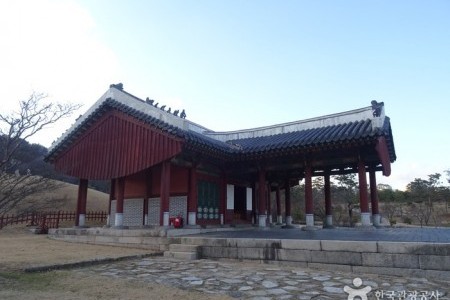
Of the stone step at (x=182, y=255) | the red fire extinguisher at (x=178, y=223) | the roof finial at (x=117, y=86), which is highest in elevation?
the roof finial at (x=117, y=86)

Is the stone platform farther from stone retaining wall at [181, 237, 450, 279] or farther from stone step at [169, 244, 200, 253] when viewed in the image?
stone step at [169, 244, 200, 253]

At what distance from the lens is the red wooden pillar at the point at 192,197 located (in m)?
14.4

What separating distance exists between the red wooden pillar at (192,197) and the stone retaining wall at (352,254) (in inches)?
161

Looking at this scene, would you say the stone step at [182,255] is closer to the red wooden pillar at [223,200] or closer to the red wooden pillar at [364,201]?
the red wooden pillar at [223,200]

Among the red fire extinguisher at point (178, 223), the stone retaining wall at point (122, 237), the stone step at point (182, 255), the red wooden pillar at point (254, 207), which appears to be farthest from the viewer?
the red wooden pillar at point (254, 207)

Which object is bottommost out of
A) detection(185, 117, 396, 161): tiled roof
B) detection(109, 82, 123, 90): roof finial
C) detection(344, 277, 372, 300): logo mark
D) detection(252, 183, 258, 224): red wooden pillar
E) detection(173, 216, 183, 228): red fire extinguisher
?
detection(344, 277, 372, 300): logo mark

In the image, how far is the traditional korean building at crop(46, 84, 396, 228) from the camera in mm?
13906

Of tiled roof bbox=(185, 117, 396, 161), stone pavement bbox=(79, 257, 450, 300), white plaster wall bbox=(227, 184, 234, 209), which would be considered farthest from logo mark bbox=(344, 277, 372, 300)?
white plaster wall bbox=(227, 184, 234, 209)

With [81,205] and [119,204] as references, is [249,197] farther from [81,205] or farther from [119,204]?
[81,205]

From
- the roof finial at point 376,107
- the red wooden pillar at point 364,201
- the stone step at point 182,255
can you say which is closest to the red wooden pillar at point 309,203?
the red wooden pillar at point 364,201

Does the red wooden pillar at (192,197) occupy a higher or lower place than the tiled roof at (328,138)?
lower

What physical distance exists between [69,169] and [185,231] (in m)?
7.64

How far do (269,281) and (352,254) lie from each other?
235 cm

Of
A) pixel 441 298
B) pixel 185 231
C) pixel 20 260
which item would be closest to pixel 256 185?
pixel 185 231
